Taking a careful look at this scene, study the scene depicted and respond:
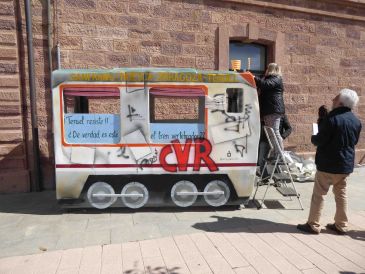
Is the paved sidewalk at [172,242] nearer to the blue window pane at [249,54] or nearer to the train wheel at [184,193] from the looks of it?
the train wheel at [184,193]

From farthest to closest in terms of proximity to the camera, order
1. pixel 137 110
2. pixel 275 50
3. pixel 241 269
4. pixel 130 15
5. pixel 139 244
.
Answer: pixel 275 50
pixel 130 15
pixel 137 110
pixel 139 244
pixel 241 269

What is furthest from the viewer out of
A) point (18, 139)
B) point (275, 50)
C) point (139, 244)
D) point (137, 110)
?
point (275, 50)

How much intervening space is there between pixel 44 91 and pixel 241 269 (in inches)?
178

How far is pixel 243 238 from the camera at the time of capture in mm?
3711

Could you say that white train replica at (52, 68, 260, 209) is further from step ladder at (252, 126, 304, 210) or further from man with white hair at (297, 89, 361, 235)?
man with white hair at (297, 89, 361, 235)

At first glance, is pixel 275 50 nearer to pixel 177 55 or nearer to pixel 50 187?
pixel 177 55

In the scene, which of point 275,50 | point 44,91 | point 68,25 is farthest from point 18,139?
point 275,50

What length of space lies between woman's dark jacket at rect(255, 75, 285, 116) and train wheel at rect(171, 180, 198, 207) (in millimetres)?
1834

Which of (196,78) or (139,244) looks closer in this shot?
(139,244)

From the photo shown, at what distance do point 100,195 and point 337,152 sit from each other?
298 cm

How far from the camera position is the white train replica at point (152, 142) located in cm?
426

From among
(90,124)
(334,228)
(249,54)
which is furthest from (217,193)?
(249,54)

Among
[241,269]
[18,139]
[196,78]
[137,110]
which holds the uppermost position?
[196,78]

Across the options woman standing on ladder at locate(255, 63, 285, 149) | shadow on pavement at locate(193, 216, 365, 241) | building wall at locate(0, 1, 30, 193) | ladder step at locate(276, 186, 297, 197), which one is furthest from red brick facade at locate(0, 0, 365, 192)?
shadow on pavement at locate(193, 216, 365, 241)
